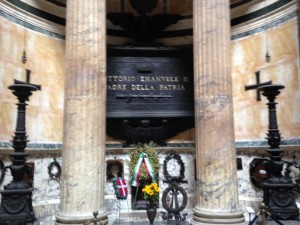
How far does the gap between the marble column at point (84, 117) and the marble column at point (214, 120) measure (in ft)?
6.84

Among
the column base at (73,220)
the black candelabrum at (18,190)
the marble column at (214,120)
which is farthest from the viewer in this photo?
the black candelabrum at (18,190)

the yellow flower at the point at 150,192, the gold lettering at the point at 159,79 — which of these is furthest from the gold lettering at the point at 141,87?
the yellow flower at the point at 150,192

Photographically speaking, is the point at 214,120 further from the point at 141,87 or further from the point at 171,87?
the point at 141,87

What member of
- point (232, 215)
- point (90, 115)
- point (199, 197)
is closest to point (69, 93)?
point (90, 115)

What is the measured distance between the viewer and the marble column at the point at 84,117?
675cm

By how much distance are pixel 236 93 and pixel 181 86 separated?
5.74 feet

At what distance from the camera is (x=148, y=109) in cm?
994

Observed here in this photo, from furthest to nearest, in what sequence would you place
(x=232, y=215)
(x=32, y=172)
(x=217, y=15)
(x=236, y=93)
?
(x=236, y=93), (x=32, y=172), (x=217, y=15), (x=232, y=215)

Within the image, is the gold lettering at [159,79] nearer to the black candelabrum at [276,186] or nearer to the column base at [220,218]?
the black candelabrum at [276,186]

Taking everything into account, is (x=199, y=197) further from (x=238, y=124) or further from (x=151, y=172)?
(x=238, y=124)

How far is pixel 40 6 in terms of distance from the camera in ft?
32.5

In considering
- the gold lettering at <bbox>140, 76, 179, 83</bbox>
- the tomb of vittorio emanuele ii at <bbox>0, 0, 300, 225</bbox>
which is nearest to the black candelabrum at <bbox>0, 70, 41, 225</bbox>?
the tomb of vittorio emanuele ii at <bbox>0, 0, 300, 225</bbox>

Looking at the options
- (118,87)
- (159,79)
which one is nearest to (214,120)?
(159,79)

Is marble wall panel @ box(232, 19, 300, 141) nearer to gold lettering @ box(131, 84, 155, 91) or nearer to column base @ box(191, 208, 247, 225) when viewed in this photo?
gold lettering @ box(131, 84, 155, 91)
